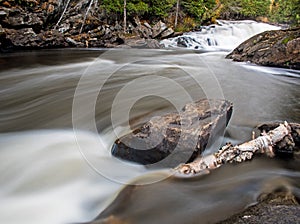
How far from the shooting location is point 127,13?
19.3 m

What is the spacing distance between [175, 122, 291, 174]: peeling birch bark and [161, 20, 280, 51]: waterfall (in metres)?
13.6

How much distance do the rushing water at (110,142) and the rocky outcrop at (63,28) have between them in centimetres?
553

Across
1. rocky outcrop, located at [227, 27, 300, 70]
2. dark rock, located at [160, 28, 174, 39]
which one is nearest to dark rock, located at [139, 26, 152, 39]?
dark rock, located at [160, 28, 174, 39]

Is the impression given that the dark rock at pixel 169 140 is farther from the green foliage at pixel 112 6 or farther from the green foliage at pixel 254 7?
the green foliage at pixel 254 7

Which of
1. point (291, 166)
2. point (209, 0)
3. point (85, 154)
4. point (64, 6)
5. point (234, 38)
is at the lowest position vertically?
point (85, 154)

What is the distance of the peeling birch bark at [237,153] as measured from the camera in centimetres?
308

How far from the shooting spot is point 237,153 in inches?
129

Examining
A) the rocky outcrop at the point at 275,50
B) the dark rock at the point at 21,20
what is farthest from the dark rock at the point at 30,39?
the rocky outcrop at the point at 275,50

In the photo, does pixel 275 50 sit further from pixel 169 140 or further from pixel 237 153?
pixel 169 140

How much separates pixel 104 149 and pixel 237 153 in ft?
6.30

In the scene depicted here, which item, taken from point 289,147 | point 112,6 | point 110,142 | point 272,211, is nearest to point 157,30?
point 112,6

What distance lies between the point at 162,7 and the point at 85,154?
803 inches

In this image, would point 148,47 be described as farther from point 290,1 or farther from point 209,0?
point 209,0

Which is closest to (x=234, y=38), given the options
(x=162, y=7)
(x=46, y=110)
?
(x=162, y=7)
